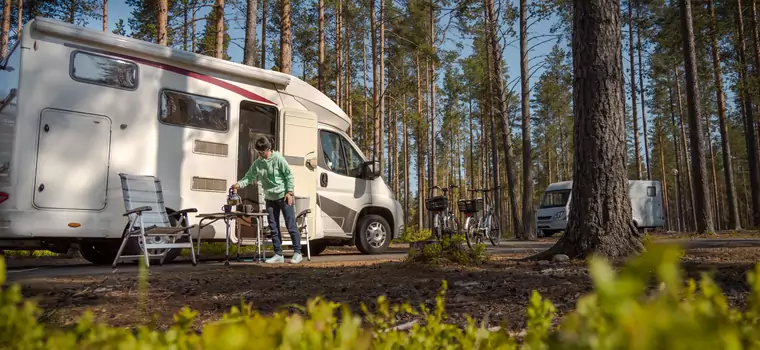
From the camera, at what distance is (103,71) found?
24.9ft

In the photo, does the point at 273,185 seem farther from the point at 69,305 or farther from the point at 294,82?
the point at 69,305

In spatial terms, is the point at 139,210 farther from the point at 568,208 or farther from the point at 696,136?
the point at 568,208

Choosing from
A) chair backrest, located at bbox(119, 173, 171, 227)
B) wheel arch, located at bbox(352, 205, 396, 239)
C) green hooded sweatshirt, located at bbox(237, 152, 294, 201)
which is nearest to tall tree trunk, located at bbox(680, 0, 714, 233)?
wheel arch, located at bbox(352, 205, 396, 239)

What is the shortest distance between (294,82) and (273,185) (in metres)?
2.63

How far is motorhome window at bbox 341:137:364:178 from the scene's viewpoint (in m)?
10.2

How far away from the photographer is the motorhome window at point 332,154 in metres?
9.80

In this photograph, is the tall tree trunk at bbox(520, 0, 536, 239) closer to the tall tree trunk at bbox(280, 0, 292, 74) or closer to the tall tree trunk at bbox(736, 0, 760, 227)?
the tall tree trunk at bbox(280, 0, 292, 74)

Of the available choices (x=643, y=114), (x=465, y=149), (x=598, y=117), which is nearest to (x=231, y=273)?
(x=598, y=117)

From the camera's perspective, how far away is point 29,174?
6777 millimetres

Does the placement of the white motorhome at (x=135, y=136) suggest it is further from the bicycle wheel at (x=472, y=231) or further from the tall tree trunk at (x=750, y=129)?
the tall tree trunk at (x=750, y=129)

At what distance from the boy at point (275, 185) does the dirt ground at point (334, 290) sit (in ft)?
5.79

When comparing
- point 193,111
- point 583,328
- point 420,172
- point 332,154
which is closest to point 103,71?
point 193,111

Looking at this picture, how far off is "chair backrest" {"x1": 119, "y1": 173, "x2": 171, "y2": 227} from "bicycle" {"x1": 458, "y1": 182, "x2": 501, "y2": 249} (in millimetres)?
5348

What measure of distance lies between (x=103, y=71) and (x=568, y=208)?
57.5 feet
